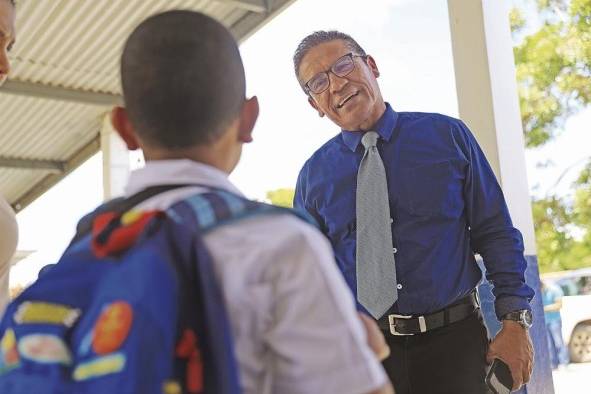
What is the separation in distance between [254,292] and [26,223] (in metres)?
15.5

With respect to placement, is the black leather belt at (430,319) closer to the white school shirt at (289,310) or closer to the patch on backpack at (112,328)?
the white school shirt at (289,310)

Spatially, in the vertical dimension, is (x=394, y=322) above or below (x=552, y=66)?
below

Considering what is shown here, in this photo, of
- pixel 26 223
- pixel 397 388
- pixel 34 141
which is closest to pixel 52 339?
pixel 397 388

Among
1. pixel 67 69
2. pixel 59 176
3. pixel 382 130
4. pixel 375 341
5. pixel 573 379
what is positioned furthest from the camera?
pixel 59 176

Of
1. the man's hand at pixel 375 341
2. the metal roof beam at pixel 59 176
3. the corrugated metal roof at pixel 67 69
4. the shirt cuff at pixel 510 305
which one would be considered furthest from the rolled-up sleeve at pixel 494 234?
the metal roof beam at pixel 59 176

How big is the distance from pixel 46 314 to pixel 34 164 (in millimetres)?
11827

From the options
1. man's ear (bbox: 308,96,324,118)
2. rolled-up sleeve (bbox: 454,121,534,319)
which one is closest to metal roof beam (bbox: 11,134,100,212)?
man's ear (bbox: 308,96,324,118)

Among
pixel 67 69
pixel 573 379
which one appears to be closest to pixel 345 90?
pixel 67 69

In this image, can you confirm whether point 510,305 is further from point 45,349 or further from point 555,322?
point 555,322

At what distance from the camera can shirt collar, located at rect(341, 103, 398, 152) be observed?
247 cm

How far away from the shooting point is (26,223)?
15320mm

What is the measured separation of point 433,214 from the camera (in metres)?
2.29

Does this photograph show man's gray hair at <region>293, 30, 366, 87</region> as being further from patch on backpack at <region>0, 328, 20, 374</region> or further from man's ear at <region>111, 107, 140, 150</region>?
patch on backpack at <region>0, 328, 20, 374</region>

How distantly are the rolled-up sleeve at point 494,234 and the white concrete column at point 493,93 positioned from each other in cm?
159
